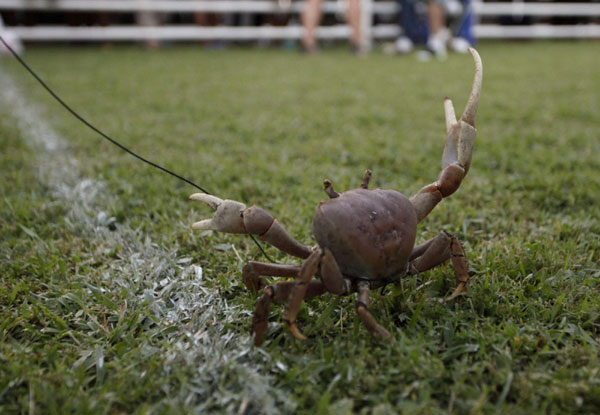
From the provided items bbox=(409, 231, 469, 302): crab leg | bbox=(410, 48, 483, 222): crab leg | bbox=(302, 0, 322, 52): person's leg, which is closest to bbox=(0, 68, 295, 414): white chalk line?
bbox=(409, 231, 469, 302): crab leg

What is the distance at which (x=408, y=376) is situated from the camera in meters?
1.43

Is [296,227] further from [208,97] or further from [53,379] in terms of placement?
[208,97]

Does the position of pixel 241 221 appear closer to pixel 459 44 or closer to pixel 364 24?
pixel 459 44

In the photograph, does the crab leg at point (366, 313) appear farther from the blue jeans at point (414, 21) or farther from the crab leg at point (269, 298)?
the blue jeans at point (414, 21)

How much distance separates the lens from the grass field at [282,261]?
1420mm

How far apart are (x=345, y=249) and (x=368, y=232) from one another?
9 cm

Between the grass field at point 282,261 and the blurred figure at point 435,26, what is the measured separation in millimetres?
4829

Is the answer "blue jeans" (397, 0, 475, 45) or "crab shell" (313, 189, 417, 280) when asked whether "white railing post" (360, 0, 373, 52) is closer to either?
"blue jeans" (397, 0, 475, 45)

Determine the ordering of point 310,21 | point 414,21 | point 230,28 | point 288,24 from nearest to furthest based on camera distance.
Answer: point 310,21, point 414,21, point 230,28, point 288,24

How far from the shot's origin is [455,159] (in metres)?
1.83

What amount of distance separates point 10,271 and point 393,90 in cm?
461

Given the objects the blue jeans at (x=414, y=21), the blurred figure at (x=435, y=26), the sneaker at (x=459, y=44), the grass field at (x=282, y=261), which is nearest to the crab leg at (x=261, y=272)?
the grass field at (x=282, y=261)

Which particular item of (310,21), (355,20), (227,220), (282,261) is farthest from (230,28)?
(227,220)

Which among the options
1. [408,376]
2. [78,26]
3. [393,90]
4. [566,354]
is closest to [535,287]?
[566,354]
